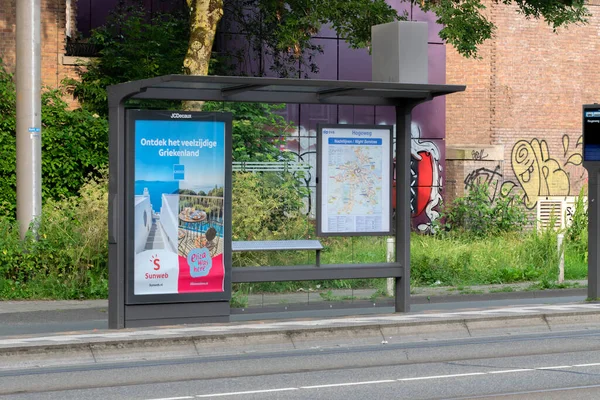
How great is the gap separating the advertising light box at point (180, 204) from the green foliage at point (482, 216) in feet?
45.1

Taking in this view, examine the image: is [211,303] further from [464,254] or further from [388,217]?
[464,254]

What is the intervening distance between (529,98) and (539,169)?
184cm

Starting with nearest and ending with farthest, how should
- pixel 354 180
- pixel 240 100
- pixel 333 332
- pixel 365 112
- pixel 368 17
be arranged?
pixel 333 332, pixel 240 100, pixel 354 180, pixel 368 17, pixel 365 112

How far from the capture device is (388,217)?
544 inches

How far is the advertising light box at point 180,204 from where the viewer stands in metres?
12.2

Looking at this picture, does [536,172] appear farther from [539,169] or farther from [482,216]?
[482,216]

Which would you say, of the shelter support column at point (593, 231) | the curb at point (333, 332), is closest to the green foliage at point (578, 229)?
the shelter support column at point (593, 231)

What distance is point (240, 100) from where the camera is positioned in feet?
42.0

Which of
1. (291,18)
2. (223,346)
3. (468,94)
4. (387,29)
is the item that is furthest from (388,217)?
(468,94)

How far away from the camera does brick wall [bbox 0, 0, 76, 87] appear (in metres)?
22.3

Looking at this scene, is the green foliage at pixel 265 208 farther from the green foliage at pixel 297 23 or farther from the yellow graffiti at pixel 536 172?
the yellow graffiti at pixel 536 172

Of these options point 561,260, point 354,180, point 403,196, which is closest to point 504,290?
point 561,260

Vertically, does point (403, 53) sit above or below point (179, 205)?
above

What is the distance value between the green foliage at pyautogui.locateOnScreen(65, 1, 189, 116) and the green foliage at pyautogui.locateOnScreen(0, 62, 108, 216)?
615 mm
